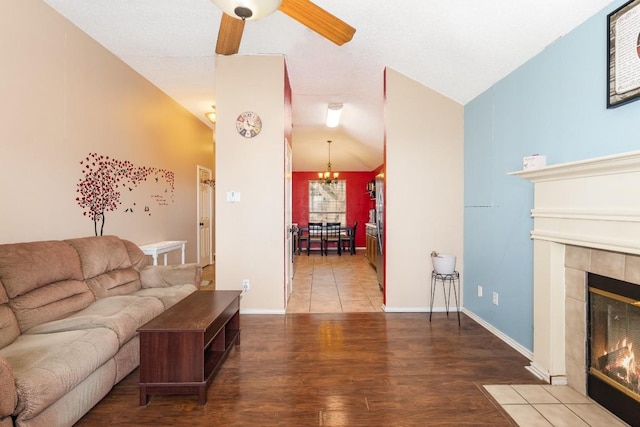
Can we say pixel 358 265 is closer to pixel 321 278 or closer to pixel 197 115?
pixel 321 278

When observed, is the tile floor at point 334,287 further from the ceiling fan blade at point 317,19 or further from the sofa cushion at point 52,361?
the ceiling fan blade at point 317,19

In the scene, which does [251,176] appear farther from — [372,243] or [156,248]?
[372,243]

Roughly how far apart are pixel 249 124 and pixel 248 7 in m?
2.13

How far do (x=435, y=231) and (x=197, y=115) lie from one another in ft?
15.2

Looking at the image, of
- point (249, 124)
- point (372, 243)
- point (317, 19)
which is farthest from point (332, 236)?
point (317, 19)

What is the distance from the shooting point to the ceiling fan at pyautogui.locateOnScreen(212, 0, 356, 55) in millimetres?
1660

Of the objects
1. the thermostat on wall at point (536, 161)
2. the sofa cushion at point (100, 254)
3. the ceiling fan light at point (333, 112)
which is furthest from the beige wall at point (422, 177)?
the sofa cushion at point (100, 254)

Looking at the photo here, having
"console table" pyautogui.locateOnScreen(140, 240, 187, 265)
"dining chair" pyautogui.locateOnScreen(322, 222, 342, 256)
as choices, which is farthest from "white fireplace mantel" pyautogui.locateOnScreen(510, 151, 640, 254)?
"dining chair" pyautogui.locateOnScreen(322, 222, 342, 256)

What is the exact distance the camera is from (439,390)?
2.17 metres

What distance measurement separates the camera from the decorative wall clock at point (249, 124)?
3742 mm

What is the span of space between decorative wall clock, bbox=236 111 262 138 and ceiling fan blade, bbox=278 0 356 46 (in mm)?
1627

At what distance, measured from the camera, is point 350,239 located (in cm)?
923

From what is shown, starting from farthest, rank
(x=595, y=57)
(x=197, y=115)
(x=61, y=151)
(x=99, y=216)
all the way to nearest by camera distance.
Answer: (x=197, y=115), (x=99, y=216), (x=61, y=151), (x=595, y=57)

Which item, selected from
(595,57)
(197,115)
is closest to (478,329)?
(595,57)
